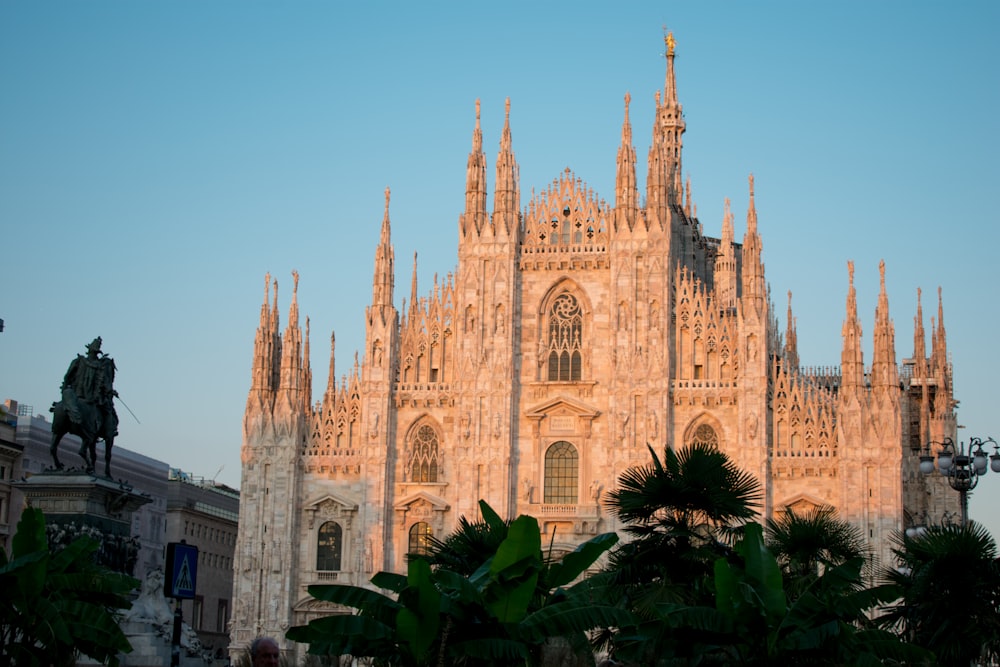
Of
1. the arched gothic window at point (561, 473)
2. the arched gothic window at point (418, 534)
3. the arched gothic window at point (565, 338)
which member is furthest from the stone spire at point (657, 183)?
the arched gothic window at point (418, 534)

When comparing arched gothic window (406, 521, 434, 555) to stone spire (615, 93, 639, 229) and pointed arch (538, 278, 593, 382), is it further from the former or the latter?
stone spire (615, 93, 639, 229)

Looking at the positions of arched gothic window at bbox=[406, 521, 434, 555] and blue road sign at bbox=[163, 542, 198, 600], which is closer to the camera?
blue road sign at bbox=[163, 542, 198, 600]

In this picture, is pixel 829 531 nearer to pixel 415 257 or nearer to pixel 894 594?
pixel 894 594

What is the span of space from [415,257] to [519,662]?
39161 mm

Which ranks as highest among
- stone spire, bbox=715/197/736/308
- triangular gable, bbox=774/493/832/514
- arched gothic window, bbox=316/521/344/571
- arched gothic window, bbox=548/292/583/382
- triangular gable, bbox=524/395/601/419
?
stone spire, bbox=715/197/736/308

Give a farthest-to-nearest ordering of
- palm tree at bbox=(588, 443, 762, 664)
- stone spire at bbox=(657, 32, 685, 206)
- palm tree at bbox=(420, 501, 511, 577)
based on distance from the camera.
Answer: stone spire at bbox=(657, 32, 685, 206), palm tree at bbox=(420, 501, 511, 577), palm tree at bbox=(588, 443, 762, 664)

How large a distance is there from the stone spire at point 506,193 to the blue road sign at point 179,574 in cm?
4001

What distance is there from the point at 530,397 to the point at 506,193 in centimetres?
830

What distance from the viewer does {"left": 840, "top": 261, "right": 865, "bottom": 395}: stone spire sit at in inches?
2206

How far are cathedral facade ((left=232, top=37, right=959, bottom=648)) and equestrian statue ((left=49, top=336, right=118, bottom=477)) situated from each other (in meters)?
32.3

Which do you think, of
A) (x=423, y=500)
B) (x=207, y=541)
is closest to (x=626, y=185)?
(x=423, y=500)

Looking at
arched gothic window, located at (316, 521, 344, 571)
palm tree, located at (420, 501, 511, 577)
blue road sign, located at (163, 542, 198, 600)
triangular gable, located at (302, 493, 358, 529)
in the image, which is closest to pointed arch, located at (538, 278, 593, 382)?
triangular gable, located at (302, 493, 358, 529)

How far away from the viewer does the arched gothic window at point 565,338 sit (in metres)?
59.2

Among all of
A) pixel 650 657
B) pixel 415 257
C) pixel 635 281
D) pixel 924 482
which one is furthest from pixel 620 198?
pixel 650 657
